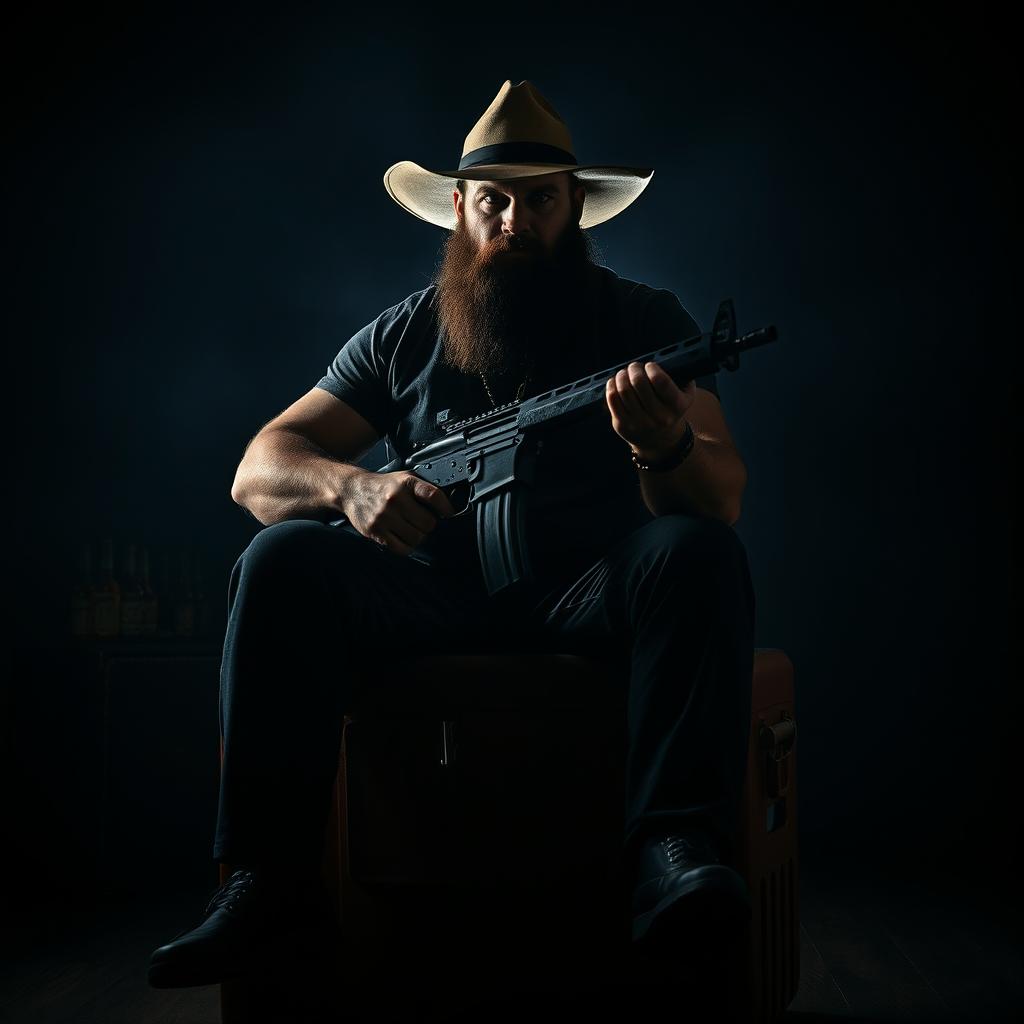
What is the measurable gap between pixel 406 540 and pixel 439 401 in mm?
270

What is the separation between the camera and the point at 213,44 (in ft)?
8.22

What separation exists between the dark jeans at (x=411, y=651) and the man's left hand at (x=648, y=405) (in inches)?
4.2

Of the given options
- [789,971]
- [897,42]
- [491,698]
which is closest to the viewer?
[491,698]

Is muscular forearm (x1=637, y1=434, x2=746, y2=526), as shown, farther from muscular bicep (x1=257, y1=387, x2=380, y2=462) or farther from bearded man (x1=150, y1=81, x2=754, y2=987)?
muscular bicep (x1=257, y1=387, x2=380, y2=462)

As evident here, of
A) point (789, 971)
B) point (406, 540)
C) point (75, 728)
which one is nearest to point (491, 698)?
point (406, 540)

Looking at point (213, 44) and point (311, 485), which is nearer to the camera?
point (311, 485)

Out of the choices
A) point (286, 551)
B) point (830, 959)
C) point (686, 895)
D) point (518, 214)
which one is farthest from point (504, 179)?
point (830, 959)

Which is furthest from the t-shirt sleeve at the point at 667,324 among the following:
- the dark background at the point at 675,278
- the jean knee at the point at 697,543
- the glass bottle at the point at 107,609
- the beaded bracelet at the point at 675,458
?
the glass bottle at the point at 107,609

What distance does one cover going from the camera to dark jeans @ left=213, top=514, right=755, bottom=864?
91 cm

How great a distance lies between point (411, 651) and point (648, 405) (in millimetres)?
378

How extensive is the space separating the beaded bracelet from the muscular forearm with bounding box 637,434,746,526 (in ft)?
0.03

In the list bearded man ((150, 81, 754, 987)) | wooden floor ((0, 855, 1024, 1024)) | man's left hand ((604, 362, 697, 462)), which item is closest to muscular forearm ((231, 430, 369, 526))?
bearded man ((150, 81, 754, 987))

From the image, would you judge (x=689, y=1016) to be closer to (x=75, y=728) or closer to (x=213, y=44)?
(x=75, y=728)

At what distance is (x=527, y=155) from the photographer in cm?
145
